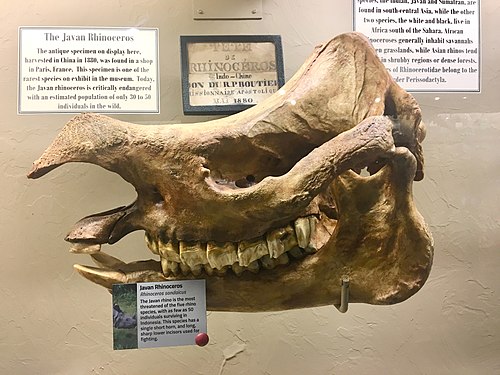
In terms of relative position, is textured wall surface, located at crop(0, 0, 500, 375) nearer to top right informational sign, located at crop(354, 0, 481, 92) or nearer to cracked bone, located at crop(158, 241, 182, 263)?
top right informational sign, located at crop(354, 0, 481, 92)

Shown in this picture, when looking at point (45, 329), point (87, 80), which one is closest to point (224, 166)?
point (87, 80)

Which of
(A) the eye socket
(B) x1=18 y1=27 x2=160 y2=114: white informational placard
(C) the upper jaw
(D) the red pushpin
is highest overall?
(B) x1=18 y1=27 x2=160 y2=114: white informational placard

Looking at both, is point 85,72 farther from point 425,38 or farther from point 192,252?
point 425,38

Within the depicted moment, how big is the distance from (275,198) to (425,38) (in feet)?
2.46

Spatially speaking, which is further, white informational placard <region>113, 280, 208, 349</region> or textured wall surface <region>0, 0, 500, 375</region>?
textured wall surface <region>0, 0, 500, 375</region>

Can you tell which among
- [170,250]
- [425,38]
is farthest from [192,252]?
[425,38]

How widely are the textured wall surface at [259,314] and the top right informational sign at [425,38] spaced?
0.03 metres

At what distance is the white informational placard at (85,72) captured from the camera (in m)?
1.38

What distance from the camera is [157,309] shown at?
1.06m

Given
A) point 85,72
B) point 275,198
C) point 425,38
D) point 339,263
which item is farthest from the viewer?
point 425,38

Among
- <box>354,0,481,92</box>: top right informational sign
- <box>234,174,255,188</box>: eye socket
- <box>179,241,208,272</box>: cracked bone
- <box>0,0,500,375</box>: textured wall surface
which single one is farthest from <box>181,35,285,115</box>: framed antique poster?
<box>179,241,208,272</box>: cracked bone

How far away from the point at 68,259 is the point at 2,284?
0.15m

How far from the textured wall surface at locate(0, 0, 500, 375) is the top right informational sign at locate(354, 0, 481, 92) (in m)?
0.03

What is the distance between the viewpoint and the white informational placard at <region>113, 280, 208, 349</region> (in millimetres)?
1052
